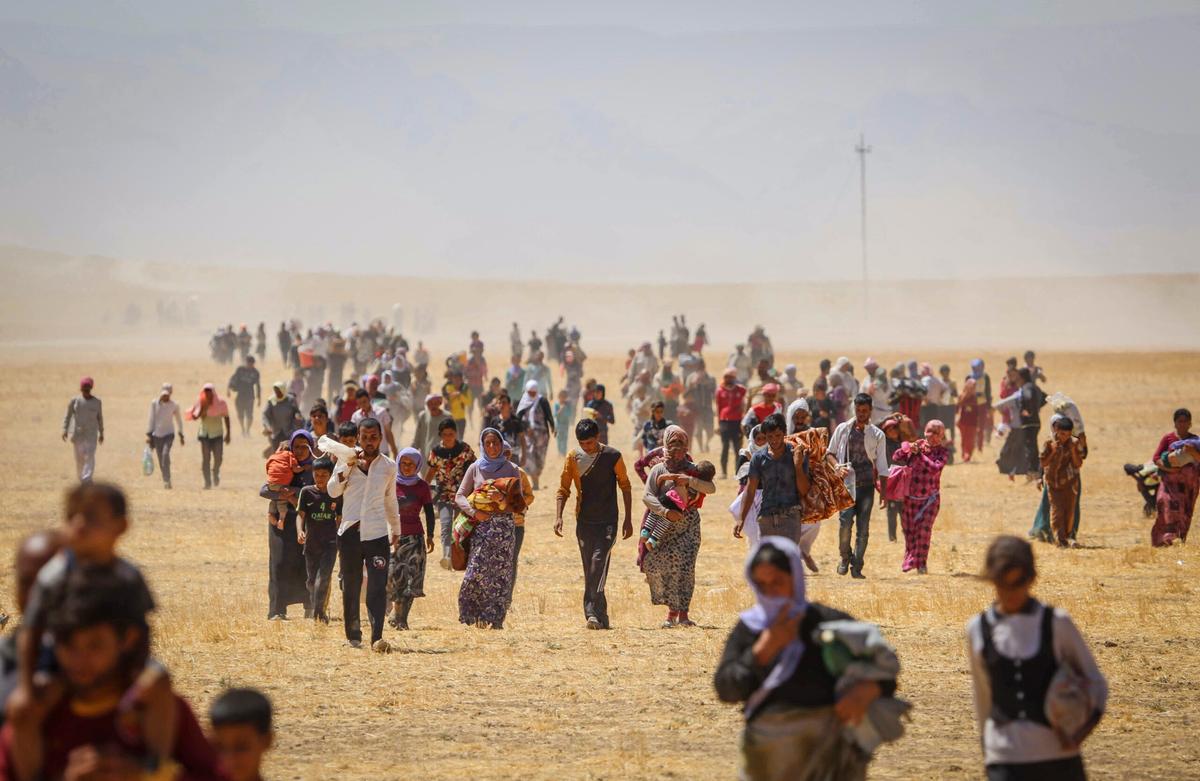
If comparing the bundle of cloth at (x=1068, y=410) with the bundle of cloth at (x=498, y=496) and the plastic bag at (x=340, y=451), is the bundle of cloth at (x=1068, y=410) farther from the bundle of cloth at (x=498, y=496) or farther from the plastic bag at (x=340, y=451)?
the plastic bag at (x=340, y=451)

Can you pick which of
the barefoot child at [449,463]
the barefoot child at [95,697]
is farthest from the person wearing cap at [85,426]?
the barefoot child at [95,697]

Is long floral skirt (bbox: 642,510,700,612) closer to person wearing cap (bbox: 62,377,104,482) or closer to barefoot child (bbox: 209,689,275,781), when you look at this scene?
barefoot child (bbox: 209,689,275,781)

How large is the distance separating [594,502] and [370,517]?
6.30 ft

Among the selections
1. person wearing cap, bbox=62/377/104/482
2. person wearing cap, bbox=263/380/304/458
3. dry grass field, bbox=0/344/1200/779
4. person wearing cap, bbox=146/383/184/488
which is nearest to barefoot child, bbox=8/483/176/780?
dry grass field, bbox=0/344/1200/779

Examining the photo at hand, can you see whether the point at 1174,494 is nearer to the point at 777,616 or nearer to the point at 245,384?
the point at 777,616

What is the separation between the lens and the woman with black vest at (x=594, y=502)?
12.8 m

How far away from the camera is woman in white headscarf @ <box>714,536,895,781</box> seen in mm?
5559

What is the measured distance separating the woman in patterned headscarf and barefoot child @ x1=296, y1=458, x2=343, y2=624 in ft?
7.49

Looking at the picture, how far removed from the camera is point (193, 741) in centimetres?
469

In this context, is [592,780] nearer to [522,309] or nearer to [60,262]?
[522,309]

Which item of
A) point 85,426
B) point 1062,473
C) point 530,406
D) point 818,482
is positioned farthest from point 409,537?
point 85,426

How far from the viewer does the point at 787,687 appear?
556 cm

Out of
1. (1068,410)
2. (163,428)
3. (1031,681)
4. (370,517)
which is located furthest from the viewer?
(163,428)

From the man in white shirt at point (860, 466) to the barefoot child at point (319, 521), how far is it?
16.1ft
